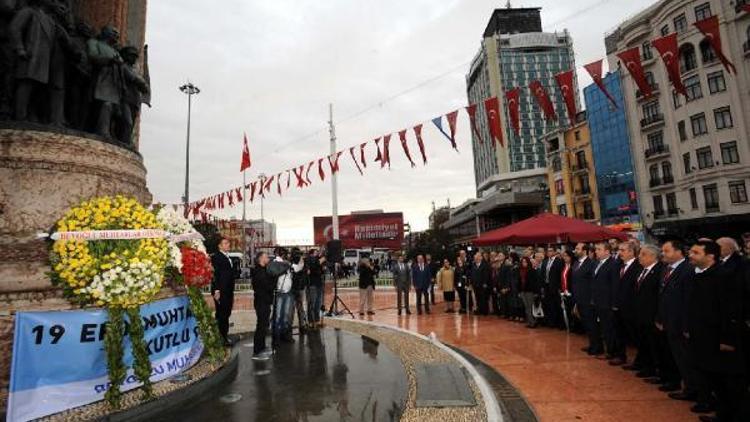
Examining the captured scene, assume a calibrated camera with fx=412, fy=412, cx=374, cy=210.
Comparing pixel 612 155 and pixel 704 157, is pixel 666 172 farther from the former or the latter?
pixel 612 155

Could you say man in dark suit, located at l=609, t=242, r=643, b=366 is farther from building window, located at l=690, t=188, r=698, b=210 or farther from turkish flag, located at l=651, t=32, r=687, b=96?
building window, located at l=690, t=188, r=698, b=210

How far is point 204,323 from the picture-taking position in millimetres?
5312

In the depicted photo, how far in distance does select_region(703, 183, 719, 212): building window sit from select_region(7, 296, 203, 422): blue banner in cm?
3856

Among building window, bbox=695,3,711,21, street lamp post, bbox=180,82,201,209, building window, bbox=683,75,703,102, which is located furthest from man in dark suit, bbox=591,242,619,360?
building window, bbox=695,3,711,21

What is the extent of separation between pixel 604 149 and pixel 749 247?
45.0 metres

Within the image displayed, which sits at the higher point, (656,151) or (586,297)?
(656,151)

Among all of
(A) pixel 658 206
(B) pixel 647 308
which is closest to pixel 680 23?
(A) pixel 658 206

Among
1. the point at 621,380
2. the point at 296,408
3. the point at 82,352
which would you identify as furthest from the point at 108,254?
the point at 621,380

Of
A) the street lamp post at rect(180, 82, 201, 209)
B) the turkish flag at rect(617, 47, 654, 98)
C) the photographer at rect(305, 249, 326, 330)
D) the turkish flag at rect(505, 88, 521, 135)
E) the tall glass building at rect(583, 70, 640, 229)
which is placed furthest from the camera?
the tall glass building at rect(583, 70, 640, 229)

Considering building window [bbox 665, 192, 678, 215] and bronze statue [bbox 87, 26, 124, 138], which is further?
building window [bbox 665, 192, 678, 215]

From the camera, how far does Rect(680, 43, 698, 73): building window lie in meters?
32.0

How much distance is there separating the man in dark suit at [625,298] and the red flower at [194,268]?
5.58 meters

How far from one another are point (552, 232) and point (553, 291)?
160cm

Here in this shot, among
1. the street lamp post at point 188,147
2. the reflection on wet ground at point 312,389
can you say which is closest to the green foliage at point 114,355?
the reflection on wet ground at point 312,389
